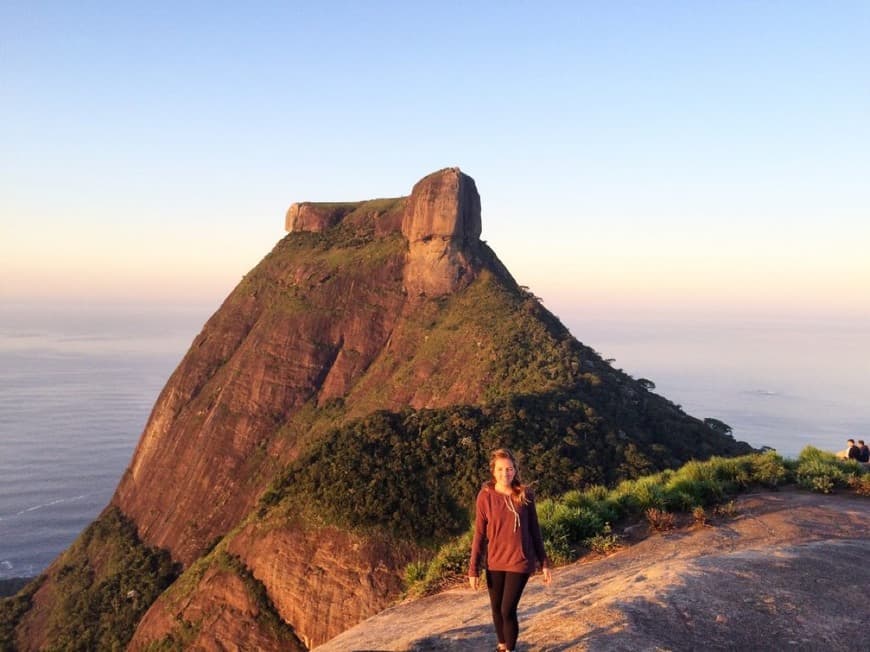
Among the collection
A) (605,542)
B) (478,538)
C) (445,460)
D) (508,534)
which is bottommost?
(445,460)

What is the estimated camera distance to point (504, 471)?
662 centimetres

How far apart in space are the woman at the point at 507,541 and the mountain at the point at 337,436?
19.2 m

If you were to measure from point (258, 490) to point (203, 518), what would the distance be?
19.0ft

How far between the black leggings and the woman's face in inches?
37.5

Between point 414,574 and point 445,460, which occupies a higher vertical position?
point 414,574

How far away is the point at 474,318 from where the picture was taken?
56938mm

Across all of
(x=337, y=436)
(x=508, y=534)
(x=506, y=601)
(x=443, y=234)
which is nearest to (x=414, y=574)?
(x=506, y=601)

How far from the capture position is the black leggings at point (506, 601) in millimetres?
6359

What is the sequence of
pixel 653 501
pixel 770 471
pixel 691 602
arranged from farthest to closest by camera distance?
pixel 770 471 → pixel 653 501 → pixel 691 602

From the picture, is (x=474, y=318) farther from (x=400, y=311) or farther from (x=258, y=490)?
(x=258, y=490)

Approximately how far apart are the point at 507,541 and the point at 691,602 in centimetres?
253

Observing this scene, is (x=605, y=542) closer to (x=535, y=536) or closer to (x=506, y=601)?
(x=535, y=536)

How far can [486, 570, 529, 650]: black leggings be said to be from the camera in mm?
6359

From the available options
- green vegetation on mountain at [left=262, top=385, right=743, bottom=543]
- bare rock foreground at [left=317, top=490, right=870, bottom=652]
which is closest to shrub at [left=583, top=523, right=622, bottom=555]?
bare rock foreground at [left=317, top=490, right=870, bottom=652]
